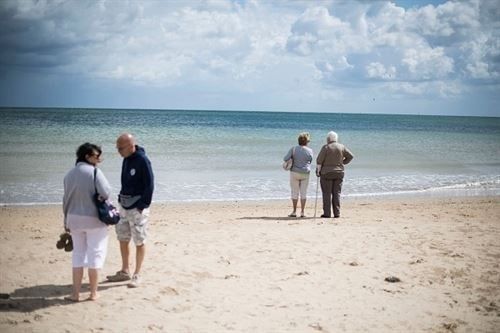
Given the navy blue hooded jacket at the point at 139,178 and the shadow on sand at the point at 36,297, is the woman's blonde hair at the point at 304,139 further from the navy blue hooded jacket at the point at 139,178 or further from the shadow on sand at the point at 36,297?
the shadow on sand at the point at 36,297

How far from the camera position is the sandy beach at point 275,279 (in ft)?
15.7

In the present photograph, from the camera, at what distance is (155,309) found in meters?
4.99

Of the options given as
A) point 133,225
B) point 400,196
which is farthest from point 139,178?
point 400,196

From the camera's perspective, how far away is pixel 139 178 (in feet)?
17.5

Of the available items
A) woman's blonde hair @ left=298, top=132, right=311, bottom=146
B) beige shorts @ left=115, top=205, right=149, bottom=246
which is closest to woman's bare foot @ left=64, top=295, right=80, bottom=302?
beige shorts @ left=115, top=205, right=149, bottom=246

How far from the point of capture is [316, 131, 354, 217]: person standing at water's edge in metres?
10.0

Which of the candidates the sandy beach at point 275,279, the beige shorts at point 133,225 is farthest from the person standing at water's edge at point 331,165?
the beige shorts at point 133,225

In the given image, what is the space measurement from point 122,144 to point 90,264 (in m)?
1.39

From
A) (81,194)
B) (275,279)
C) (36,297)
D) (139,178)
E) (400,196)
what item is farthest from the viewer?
(400,196)

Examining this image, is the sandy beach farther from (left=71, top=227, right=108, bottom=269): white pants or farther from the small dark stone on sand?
(left=71, top=227, right=108, bottom=269): white pants

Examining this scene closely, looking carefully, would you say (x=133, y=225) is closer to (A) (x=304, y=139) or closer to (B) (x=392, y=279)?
(B) (x=392, y=279)

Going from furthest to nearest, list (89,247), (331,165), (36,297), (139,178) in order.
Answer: (331,165) → (139,178) → (36,297) → (89,247)

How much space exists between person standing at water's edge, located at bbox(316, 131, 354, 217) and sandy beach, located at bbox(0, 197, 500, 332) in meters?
0.84

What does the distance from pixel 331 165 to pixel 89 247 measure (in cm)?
639
